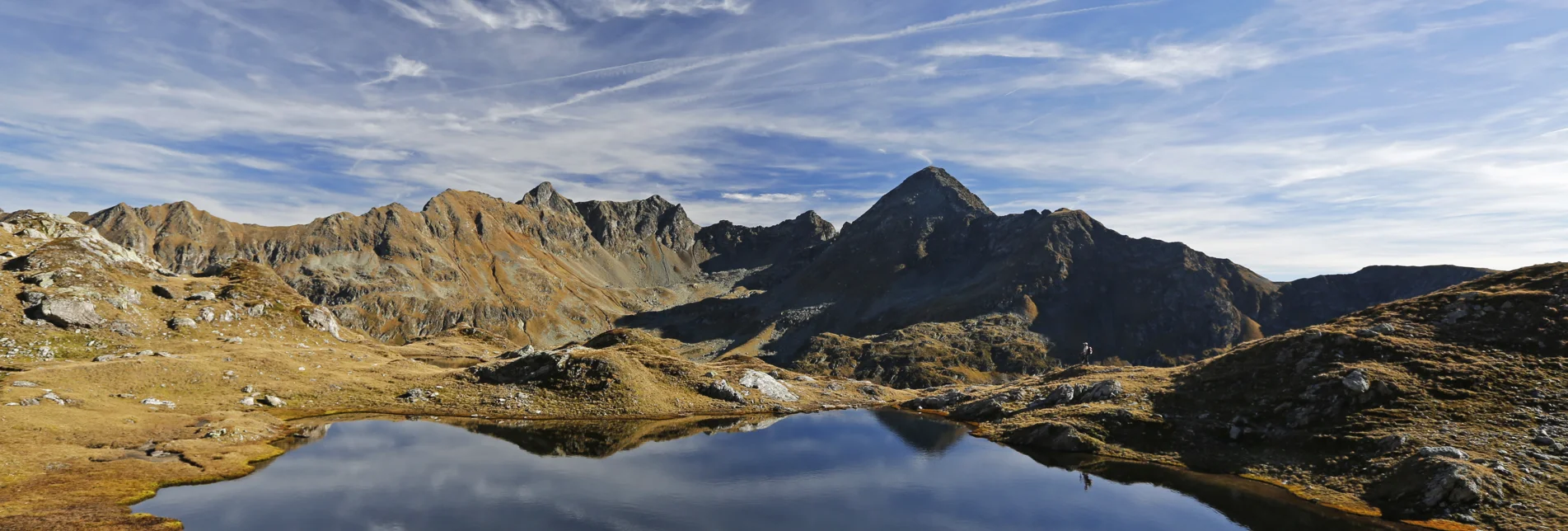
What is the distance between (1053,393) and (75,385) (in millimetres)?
121751

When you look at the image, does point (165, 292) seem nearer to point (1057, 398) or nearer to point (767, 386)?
point (767, 386)

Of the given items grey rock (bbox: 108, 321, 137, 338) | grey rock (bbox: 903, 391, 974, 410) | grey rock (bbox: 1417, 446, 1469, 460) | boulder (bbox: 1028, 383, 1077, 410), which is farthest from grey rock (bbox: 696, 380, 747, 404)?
→ grey rock (bbox: 1417, 446, 1469, 460)

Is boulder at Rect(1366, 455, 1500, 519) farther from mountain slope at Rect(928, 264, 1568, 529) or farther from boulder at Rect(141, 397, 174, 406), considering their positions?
boulder at Rect(141, 397, 174, 406)

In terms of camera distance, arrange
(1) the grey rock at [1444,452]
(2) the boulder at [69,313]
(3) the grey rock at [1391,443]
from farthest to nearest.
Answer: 1. (2) the boulder at [69,313]
2. (3) the grey rock at [1391,443]
3. (1) the grey rock at [1444,452]

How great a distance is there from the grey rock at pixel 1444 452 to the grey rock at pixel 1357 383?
480 inches

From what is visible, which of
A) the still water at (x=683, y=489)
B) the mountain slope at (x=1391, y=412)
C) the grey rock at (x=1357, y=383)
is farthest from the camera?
the grey rock at (x=1357, y=383)

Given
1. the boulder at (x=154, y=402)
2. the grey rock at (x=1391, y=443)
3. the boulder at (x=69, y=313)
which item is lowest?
the boulder at (x=154, y=402)

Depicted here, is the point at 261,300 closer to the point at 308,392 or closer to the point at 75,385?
the point at 308,392

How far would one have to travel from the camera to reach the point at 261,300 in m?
120

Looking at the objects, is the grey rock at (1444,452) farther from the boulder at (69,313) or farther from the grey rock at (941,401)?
the boulder at (69,313)

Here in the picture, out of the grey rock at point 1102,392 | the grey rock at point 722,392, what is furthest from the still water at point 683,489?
the grey rock at point 722,392

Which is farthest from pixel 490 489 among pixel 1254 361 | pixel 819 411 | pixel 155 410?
pixel 1254 361

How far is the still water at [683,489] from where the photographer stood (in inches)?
1837

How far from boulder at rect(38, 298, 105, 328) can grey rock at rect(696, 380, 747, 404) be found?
86.1 m
